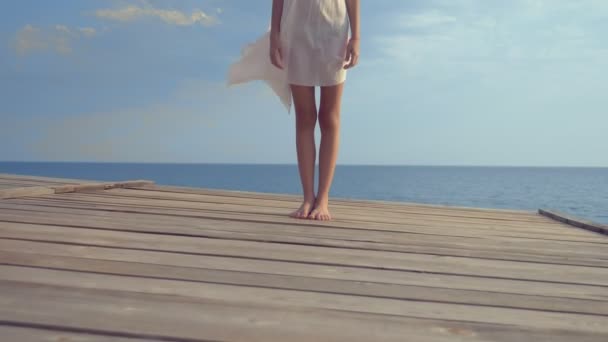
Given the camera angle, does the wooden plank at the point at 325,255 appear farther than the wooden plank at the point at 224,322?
Yes

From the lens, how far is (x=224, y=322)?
1011mm

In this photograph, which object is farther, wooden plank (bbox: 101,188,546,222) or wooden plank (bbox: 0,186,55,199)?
wooden plank (bbox: 101,188,546,222)

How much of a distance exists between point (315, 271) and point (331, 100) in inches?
59.2

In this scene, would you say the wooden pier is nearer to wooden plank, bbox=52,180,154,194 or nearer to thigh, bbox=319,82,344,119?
thigh, bbox=319,82,344,119

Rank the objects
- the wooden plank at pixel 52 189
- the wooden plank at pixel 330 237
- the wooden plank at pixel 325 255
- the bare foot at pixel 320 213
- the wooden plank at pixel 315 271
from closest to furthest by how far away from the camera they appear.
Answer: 1. the wooden plank at pixel 315 271
2. the wooden plank at pixel 325 255
3. the wooden plank at pixel 330 237
4. the bare foot at pixel 320 213
5. the wooden plank at pixel 52 189

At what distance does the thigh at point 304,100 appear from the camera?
2812 mm

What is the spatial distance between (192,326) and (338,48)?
203cm

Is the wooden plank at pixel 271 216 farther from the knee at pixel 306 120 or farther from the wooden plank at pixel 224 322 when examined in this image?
the wooden plank at pixel 224 322

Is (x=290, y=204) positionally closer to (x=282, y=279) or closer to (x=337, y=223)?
(x=337, y=223)

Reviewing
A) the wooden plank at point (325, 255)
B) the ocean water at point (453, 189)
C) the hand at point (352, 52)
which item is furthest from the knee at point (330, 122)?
the ocean water at point (453, 189)

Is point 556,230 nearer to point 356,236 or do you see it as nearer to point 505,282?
point 356,236

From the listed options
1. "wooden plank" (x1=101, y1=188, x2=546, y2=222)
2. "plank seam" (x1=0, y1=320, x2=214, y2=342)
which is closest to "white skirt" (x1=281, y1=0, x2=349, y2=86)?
"wooden plank" (x1=101, y1=188, x2=546, y2=222)

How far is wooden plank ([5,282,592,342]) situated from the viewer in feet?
3.16

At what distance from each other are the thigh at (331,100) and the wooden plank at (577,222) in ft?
5.04
